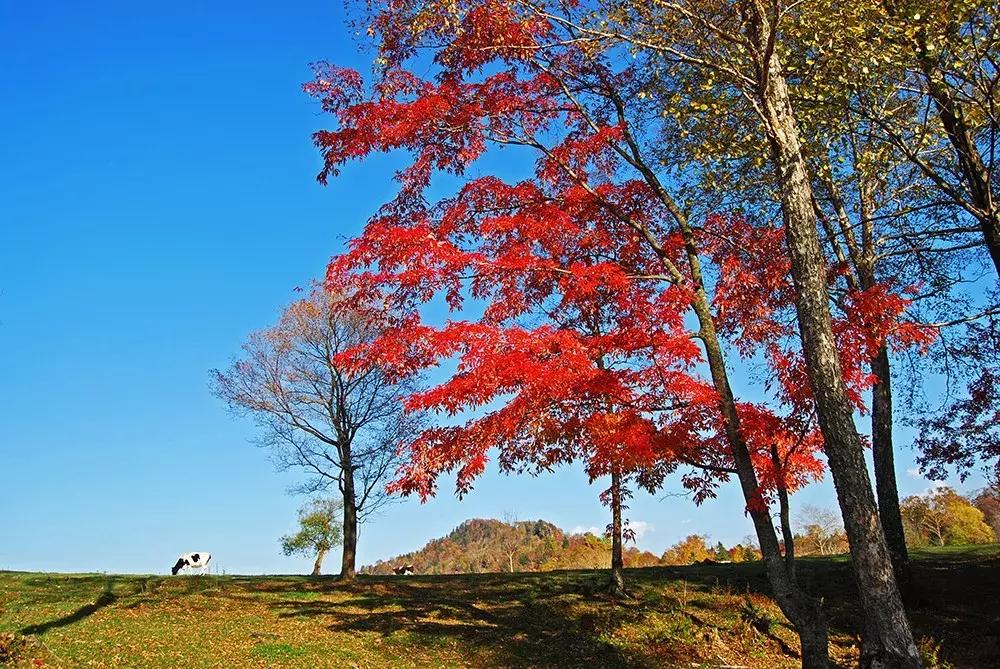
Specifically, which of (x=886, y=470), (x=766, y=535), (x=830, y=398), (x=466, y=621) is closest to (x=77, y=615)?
(x=466, y=621)

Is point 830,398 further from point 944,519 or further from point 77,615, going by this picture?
point 944,519

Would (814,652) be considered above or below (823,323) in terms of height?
below

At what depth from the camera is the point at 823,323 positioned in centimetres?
Result: 886

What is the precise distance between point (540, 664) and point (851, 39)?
445 inches

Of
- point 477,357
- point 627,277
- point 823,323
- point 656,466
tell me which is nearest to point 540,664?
point 656,466

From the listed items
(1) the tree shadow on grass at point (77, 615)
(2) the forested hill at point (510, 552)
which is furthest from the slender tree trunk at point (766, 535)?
(2) the forested hill at point (510, 552)

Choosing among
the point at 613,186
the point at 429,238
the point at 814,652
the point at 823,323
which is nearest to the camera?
the point at 823,323

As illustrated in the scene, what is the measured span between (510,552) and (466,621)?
22986 mm

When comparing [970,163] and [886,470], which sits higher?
[970,163]

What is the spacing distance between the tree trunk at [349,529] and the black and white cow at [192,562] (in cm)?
1003

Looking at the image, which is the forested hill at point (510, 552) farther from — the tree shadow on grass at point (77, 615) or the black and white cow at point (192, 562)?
the tree shadow on grass at point (77, 615)

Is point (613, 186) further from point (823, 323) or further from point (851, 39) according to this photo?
point (823, 323)

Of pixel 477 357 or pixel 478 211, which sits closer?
pixel 477 357

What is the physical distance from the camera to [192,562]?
2894 centimetres
